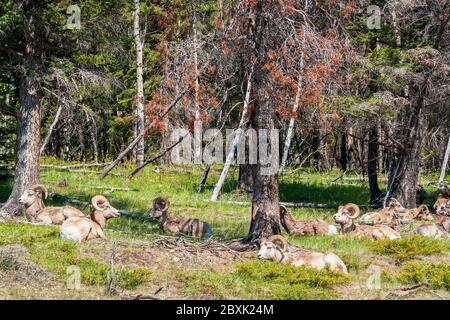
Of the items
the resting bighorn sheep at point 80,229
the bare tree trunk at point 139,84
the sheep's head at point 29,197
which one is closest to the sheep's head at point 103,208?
the resting bighorn sheep at point 80,229

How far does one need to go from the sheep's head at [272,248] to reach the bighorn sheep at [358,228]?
363cm

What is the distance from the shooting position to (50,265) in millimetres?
13516

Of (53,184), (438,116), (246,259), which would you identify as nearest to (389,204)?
(438,116)

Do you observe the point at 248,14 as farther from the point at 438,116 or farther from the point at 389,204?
the point at 438,116

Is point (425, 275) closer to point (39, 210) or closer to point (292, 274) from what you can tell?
point (292, 274)

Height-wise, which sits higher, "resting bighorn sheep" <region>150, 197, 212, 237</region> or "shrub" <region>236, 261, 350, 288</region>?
"resting bighorn sheep" <region>150, 197, 212, 237</region>

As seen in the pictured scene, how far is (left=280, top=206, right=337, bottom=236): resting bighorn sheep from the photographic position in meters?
18.9

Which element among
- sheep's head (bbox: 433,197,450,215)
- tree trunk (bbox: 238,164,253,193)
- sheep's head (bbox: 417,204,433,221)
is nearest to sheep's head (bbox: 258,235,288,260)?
sheep's head (bbox: 417,204,433,221)

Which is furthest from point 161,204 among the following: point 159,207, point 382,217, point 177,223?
point 382,217

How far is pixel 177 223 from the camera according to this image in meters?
19.1

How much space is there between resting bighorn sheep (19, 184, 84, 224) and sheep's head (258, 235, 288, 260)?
517 centimetres

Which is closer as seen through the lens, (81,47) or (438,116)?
(81,47)

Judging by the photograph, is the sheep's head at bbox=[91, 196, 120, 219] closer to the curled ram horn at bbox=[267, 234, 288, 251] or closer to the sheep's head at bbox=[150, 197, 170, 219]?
the sheep's head at bbox=[150, 197, 170, 219]
